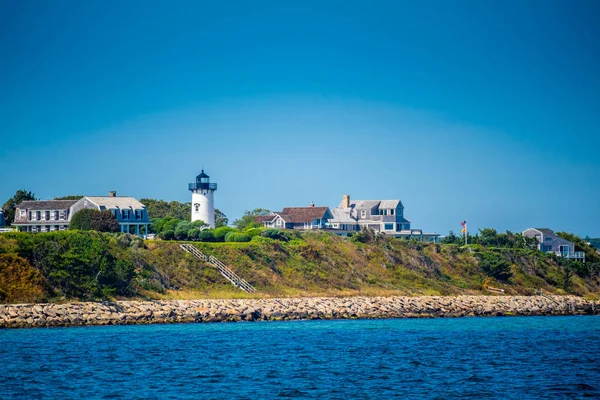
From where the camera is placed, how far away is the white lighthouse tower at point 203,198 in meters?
89.2

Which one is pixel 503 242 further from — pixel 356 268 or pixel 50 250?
pixel 50 250

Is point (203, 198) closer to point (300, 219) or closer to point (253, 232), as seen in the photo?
point (253, 232)

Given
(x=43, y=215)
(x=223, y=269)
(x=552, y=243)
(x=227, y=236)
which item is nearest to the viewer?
(x=223, y=269)

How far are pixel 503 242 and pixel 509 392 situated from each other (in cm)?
7863

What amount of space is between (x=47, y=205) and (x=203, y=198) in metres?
16.5

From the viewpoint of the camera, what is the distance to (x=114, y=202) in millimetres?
87500

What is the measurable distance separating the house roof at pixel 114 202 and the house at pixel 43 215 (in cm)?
281

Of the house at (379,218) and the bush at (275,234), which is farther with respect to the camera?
the house at (379,218)

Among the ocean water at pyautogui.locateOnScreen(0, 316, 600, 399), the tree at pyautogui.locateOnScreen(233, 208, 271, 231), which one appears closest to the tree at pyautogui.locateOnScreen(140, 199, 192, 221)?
the tree at pyautogui.locateOnScreen(233, 208, 271, 231)

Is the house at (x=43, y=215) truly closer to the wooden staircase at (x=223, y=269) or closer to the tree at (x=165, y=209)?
the wooden staircase at (x=223, y=269)

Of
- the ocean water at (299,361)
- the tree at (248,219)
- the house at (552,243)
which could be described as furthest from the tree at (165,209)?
the ocean water at (299,361)

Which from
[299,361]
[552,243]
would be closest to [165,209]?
[552,243]

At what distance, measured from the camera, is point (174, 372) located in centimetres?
3612

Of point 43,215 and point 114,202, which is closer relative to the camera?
point 43,215
